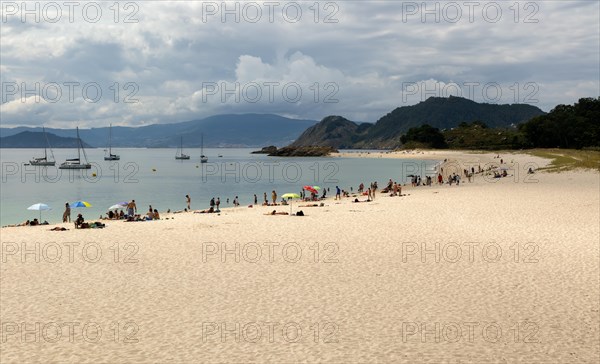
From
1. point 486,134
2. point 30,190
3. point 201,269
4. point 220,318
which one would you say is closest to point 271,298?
Result: point 220,318

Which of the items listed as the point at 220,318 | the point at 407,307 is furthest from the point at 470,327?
the point at 220,318

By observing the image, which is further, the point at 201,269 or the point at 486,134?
the point at 486,134

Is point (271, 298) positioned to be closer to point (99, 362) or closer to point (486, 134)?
point (99, 362)

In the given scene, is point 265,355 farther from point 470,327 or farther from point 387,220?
point 387,220

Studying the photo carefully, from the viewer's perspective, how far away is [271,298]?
540 inches

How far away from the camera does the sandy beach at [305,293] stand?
10.4 metres

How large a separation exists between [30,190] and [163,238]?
56937mm

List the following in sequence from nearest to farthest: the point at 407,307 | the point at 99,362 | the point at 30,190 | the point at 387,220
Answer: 1. the point at 99,362
2. the point at 407,307
3. the point at 387,220
4. the point at 30,190

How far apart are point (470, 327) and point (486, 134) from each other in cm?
18742

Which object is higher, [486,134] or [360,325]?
[486,134]

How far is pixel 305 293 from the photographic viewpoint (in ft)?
46.5

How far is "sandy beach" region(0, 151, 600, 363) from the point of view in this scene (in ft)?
34.0

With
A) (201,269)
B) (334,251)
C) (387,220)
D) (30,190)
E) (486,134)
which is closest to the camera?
(201,269)

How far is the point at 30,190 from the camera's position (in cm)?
7000
